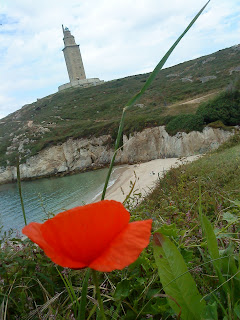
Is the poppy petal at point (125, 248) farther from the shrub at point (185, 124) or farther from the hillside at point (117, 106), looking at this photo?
the hillside at point (117, 106)

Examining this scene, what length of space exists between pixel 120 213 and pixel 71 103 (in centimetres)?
6359

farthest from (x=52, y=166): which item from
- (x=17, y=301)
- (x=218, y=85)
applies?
(x=17, y=301)

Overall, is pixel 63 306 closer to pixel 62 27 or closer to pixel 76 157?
pixel 76 157

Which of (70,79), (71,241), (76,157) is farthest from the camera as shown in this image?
(70,79)

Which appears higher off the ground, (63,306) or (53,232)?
(53,232)

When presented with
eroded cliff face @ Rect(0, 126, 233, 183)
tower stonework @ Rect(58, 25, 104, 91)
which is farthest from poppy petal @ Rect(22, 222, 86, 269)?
tower stonework @ Rect(58, 25, 104, 91)

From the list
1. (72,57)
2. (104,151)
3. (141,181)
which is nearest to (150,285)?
(141,181)

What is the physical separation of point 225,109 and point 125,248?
83.7 ft

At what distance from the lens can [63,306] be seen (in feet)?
3.14

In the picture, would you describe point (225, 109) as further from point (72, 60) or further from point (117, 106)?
point (72, 60)

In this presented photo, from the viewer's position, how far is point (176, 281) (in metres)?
0.70

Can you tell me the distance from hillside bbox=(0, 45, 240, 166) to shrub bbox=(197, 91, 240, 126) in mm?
5036

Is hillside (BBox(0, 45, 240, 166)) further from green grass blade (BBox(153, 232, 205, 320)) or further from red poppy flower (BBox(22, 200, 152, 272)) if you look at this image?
red poppy flower (BBox(22, 200, 152, 272))

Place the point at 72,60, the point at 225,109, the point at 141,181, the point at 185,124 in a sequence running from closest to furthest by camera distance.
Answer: the point at 141,181 → the point at 225,109 → the point at 185,124 → the point at 72,60
